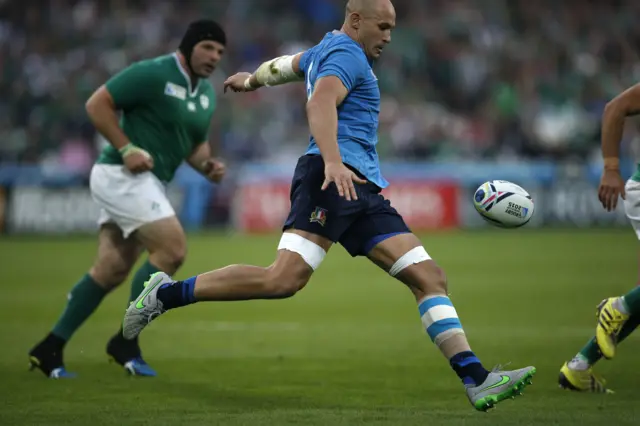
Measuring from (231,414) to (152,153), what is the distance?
2887 millimetres

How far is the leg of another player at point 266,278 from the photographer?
6.25 metres

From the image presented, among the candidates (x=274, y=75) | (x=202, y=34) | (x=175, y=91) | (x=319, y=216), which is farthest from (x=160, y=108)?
(x=319, y=216)

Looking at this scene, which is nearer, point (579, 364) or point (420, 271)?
point (420, 271)

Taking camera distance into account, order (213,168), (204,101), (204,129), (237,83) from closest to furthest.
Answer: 1. (237,83)
2. (204,101)
3. (204,129)
4. (213,168)

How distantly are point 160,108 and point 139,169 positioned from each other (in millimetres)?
618

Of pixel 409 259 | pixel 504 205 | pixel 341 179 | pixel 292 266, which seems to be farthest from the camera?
pixel 504 205

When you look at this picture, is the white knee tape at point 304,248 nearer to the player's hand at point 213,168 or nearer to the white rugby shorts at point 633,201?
the white rugby shorts at point 633,201

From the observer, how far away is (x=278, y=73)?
7.07 meters

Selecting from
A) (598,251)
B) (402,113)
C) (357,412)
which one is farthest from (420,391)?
(402,113)

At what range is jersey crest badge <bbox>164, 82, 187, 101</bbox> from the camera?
27.7 ft

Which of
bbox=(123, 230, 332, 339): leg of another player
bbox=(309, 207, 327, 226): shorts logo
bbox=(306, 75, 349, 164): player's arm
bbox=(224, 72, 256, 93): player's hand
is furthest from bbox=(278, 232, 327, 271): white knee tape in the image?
bbox=(224, 72, 256, 93): player's hand

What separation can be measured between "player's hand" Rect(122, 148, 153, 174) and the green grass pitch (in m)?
1.58

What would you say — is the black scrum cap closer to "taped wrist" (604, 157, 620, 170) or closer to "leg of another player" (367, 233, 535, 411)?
"leg of another player" (367, 233, 535, 411)

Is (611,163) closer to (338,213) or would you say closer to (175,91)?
(338,213)
